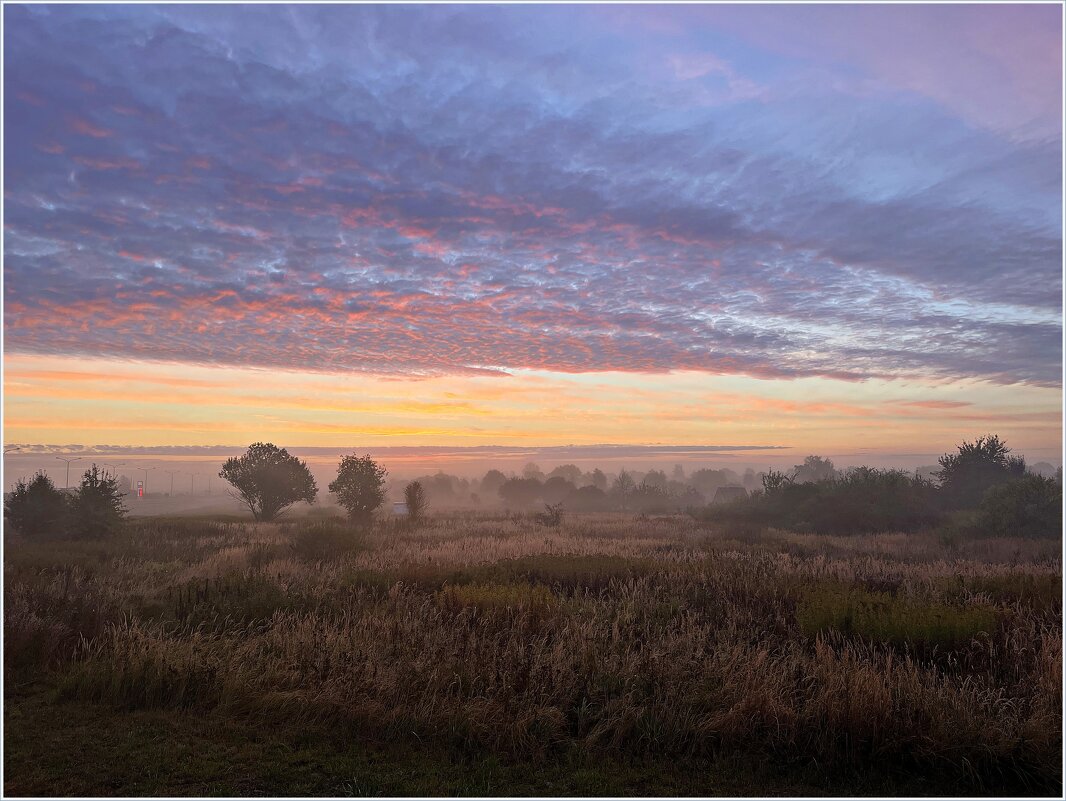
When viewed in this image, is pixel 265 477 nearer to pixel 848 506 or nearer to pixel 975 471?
pixel 848 506

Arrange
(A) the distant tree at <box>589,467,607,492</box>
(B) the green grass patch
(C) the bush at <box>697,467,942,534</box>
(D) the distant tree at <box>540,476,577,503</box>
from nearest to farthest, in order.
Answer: (B) the green grass patch → (C) the bush at <box>697,467,942,534</box> → (D) the distant tree at <box>540,476,577,503</box> → (A) the distant tree at <box>589,467,607,492</box>

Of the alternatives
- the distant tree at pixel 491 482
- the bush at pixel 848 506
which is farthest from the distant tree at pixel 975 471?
the distant tree at pixel 491 482

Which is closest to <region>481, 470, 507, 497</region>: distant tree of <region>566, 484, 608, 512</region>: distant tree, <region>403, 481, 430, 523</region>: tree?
<region>566, 484, 608, 512</region>: distant tree

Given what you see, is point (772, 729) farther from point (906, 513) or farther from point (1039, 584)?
point (906, 513)

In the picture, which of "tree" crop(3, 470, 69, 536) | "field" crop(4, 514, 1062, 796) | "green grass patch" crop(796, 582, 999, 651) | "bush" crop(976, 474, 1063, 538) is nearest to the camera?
"field" crop(4, 514, 1062, 796)

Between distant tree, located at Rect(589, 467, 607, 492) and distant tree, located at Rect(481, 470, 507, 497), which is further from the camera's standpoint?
distant tree, located at Rect(481, 470, 507, 497)

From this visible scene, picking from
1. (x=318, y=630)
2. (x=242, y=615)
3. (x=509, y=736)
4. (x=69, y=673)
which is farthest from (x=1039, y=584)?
(x=69, y=673)

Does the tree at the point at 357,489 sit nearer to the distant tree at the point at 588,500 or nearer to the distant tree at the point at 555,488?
the distant tree at the point at 588,500

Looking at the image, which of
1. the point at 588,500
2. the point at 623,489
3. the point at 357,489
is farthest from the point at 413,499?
the point at 623,489

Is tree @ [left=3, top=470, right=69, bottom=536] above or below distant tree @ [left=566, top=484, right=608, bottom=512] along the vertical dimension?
above

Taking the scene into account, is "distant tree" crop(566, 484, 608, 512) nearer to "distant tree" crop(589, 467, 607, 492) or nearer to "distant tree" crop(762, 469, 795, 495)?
"distant tree" crop(589, 467, 607, 492)

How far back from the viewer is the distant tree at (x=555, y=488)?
299ft

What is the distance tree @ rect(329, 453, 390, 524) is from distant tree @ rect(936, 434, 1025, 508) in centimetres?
3699

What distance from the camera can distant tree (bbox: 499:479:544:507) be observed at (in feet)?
301
